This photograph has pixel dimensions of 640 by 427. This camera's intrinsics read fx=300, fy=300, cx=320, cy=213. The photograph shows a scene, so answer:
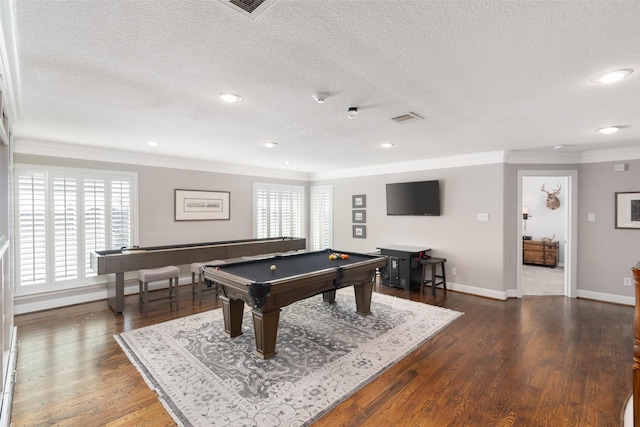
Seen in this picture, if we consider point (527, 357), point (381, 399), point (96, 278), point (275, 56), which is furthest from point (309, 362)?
point (96, 278)

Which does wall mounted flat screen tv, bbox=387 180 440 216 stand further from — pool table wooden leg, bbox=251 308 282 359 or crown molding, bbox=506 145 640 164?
pool table wooden leg, bbox=251 308 282 359

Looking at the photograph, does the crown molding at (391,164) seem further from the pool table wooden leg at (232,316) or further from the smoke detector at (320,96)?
the smoke detector at (320,96)

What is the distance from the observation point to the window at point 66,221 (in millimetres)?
4207

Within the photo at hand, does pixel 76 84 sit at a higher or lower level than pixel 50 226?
higher

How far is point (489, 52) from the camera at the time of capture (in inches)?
73.4

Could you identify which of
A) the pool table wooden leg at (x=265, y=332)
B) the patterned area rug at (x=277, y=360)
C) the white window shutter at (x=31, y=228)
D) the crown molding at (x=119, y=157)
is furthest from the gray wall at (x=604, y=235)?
the white window shutter at (x=31, y=228)

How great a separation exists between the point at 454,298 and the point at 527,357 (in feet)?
6.63

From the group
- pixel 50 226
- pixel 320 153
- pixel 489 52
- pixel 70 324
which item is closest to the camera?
pixel 489 52

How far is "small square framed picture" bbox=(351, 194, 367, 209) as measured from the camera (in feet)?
22.8

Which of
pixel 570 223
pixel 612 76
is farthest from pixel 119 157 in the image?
pixel 570 223

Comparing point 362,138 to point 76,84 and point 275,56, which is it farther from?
point 76,84

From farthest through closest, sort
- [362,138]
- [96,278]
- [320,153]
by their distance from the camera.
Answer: [320,153] → [96,278] → [362,138]

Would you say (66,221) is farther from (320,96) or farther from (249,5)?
(249,5)

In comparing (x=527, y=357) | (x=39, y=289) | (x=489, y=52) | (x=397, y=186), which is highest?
(x=489, y=52)
